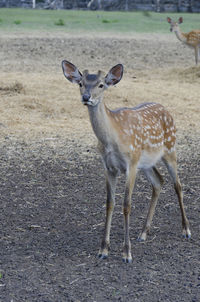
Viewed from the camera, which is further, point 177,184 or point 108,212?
point 177,184

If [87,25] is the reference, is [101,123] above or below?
above

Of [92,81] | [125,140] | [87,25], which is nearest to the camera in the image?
[92,81]

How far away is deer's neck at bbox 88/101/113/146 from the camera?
4.81m

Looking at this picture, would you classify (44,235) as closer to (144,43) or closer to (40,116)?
(40,116)

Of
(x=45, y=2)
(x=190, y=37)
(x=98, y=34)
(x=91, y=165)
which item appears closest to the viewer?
(x=91, y=165)

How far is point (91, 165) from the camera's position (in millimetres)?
7555

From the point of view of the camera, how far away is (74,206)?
6.18m

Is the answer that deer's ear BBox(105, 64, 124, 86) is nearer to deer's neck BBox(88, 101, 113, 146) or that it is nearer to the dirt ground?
deer's neck BBox(88, 101, 113, 146)

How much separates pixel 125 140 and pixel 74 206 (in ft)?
4.87

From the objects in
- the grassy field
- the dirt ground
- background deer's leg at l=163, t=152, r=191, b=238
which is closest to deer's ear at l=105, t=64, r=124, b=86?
background deer's leg at l=163, t=152, r=191, b=238

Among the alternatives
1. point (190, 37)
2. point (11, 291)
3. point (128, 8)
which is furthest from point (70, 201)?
point (128, 8)

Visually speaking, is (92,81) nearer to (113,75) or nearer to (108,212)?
(113,75)

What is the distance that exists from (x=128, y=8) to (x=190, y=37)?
808 inches

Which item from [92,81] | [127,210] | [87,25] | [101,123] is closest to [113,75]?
[92,81]
